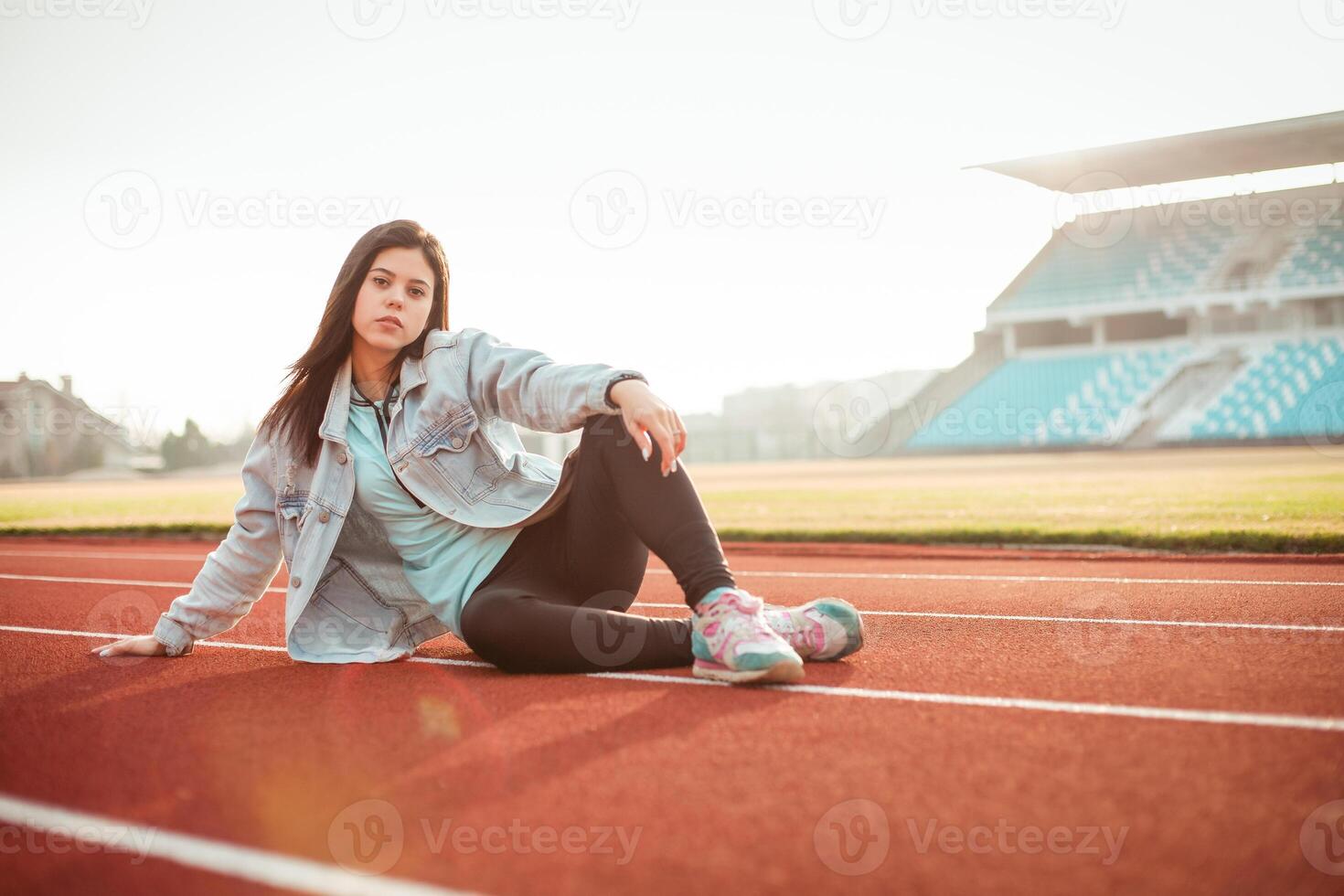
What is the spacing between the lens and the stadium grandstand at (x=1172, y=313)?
3034cm

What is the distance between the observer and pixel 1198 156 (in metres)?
31.3

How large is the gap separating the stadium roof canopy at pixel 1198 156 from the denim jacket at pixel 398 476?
1254 inches

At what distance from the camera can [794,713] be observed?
256cm

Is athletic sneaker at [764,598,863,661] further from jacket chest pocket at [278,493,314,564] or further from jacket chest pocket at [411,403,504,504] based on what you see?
jacket chest pocket at [278,493,314,564]

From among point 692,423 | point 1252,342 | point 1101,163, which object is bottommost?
point 692,423

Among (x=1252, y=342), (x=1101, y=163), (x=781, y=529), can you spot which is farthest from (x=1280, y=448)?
(x=781, y=529)

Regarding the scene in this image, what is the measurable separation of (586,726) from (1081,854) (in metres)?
1.23

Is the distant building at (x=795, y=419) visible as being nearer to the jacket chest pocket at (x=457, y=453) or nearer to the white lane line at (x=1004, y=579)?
the white lane line at (x=1004, y=579)

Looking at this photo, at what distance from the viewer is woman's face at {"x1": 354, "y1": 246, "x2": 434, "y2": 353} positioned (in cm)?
327

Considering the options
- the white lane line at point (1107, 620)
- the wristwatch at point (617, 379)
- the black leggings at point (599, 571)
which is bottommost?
the white lane line at point (1107, 620)

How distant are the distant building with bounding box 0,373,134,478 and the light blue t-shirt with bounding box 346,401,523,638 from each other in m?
23.7

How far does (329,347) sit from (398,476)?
20.8 inches

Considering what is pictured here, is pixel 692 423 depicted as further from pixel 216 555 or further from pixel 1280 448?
pixel 216 555

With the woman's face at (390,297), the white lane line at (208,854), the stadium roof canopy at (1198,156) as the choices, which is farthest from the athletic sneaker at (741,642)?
the stadium roof canopy at (1198,156)
